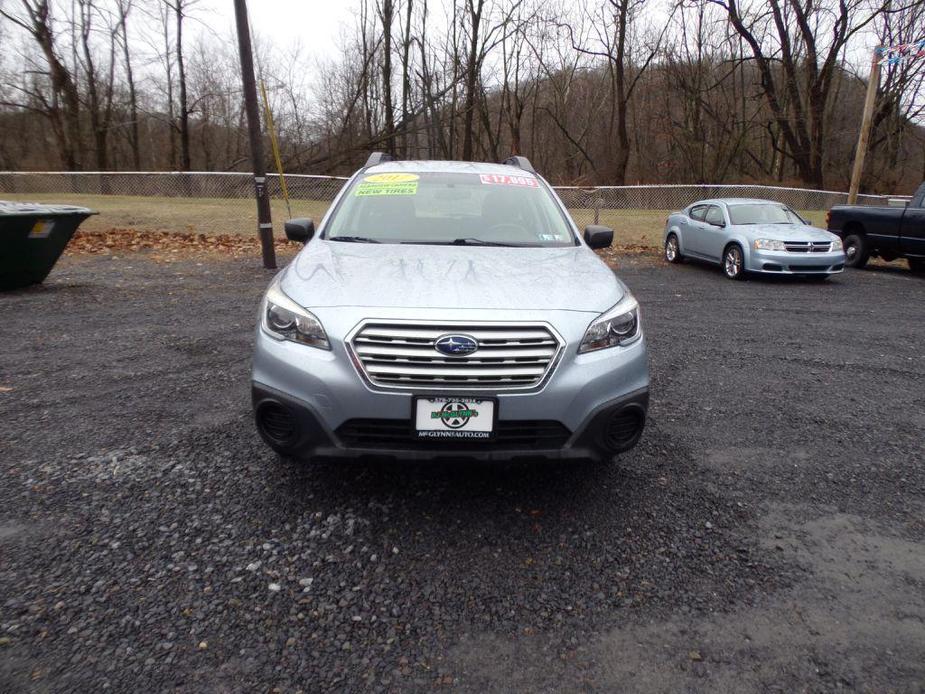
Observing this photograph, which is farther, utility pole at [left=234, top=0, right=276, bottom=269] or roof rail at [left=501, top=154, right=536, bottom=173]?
utility pole at [left=234, top=0, right=276, bottom=269]

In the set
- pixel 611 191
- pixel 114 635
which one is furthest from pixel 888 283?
pixel 114 635

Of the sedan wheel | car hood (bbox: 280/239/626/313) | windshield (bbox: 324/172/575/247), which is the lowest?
the sedan wheel

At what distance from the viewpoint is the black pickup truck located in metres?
11.0

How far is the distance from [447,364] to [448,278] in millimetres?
576

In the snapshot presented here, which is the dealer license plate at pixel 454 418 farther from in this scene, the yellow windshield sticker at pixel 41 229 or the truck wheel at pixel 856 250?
the truck wheel at pixel 856 250

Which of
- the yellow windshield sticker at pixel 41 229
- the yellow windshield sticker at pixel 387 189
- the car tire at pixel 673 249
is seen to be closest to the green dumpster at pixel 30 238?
the yellow windshield sticker at pixel 41 229

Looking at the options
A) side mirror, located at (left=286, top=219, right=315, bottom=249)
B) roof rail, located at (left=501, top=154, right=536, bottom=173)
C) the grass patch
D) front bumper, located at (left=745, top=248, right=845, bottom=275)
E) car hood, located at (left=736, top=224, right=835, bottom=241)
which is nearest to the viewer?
side mirror, located at (left=286, top=219, right=315, bottom=249)

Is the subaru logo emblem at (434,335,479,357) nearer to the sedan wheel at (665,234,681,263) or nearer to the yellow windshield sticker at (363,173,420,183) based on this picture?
the yellow windshield sticker at (363,173,420,183)

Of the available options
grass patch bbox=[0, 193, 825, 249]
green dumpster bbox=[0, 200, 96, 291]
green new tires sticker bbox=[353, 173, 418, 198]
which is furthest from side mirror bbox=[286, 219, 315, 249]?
grass patch bbox=[0, 193, 825, 249]

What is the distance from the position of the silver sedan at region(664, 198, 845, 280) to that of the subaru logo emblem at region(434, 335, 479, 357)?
30.0ft

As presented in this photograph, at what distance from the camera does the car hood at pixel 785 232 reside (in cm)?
1020

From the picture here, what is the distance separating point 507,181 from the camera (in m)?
4.44

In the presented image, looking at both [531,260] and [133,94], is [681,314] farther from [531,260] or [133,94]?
[133,94]

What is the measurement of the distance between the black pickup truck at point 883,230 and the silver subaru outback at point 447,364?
10885 millimetres
